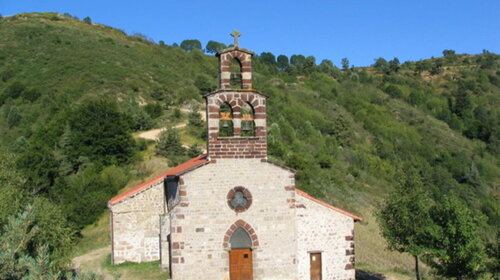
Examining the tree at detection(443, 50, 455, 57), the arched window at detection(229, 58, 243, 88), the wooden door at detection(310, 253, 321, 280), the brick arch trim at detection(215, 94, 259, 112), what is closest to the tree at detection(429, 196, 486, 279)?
the wooden door at detection(310, 253, 321, 280)

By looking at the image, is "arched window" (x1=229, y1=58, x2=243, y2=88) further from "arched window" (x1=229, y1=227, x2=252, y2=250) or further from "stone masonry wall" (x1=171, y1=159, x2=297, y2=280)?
"arched window" (x1=229, y1=227, x2=252, y2=250)

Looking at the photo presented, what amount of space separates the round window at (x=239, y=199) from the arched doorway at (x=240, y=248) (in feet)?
1.54

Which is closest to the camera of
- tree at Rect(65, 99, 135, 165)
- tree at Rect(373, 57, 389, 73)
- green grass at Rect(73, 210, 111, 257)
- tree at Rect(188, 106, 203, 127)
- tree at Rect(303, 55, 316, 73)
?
green grass at Rect(73, 210, 111, 257)

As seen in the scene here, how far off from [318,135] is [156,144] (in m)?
22.1

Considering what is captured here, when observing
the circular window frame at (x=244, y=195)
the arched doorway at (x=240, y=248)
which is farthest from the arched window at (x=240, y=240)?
the circular window frame at (x=244, y=195)

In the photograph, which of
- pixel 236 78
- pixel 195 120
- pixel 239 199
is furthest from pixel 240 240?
pixel 195 120

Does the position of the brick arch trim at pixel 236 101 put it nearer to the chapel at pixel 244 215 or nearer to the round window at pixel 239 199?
the chapel at pixel 244 215

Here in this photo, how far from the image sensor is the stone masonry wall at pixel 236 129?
46.8 feet

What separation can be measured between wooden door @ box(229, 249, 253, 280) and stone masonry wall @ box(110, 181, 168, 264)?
541 centimetres

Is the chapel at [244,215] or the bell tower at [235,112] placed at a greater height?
the bell tower at [235,112]

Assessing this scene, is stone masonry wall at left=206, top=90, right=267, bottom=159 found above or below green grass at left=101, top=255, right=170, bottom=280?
above

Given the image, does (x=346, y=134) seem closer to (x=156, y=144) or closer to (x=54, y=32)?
(x=156, y=144)

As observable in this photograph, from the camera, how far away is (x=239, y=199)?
14.4 m

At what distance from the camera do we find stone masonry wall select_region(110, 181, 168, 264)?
1873 centimetres
